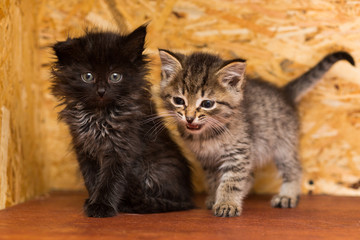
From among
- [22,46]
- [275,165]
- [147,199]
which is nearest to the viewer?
[147,199]

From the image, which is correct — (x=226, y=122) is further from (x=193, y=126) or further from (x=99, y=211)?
(x=99, y=211)

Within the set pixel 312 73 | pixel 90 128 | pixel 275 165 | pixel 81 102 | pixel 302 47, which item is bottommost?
pixel 275 165

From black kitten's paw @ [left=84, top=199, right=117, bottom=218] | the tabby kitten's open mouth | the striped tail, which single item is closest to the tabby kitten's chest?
the tabby kitten's open mouth

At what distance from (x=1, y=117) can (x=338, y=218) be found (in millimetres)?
1913

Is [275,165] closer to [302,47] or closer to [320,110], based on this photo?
[320,110]

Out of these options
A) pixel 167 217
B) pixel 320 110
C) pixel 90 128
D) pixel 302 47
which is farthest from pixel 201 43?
pixel 167 217

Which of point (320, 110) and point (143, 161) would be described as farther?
point (320, 110)

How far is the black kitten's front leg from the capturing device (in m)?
2.01

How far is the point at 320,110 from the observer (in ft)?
9.28

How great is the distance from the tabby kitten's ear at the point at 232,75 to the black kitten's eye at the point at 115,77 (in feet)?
1.80

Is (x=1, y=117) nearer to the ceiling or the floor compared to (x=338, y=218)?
nearer to the ceiling

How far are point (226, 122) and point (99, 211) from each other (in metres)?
0.86

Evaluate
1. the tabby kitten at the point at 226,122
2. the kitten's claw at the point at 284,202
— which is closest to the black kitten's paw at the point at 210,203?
the tabby kitten at the point at 226,122

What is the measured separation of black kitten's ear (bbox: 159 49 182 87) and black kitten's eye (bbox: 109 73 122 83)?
0.35 metres
